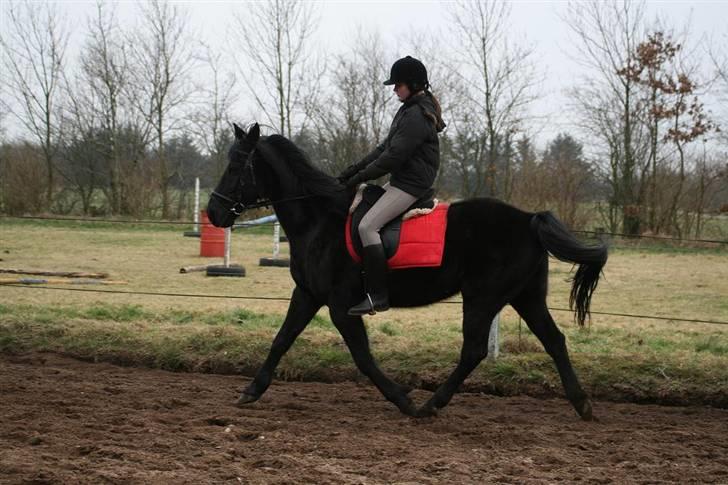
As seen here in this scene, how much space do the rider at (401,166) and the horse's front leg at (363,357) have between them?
137 millimetres

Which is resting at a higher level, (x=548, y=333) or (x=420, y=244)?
(x=420, y=244)

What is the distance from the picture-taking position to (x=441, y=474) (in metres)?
4.39

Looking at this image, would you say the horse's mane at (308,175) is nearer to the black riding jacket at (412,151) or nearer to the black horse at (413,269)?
the black horse at (413,269)

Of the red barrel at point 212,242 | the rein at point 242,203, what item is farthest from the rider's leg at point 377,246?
the red barrel at point 212,242

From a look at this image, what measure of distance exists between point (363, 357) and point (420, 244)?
98 cm

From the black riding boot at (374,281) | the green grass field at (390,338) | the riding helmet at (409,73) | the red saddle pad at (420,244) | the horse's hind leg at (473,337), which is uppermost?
the riding helmet at (409,73)

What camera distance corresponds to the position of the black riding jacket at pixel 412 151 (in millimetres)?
5801

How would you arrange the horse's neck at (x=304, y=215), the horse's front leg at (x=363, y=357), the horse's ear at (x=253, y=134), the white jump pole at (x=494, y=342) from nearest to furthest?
the horse's front leg at (x=363, y=357) → the horse's ear at (x=253, y=134) → the horse's neck at (x=304, y=215) → the white jump pole at (x=494, y=342)

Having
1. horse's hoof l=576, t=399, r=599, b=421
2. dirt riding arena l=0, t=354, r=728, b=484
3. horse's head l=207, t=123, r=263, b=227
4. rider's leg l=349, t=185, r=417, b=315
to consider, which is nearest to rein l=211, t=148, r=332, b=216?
horse's head l=207, t=123, r=263, b=227

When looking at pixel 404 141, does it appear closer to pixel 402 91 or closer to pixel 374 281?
pixel 402 91

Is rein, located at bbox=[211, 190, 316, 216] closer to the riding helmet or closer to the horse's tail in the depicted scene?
the riding helmet

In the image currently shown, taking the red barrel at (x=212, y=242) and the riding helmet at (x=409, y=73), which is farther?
the red barrel at (x=212, y=242)

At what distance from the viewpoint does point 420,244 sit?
19.5 feet

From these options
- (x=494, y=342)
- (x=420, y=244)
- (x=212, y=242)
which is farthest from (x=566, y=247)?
(x=212, y=242)
